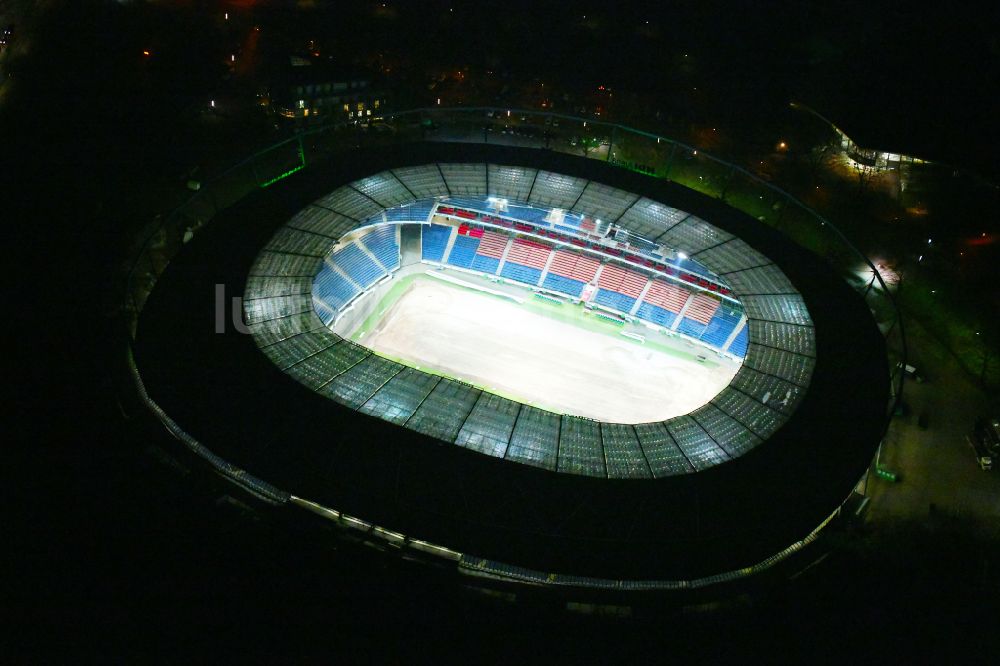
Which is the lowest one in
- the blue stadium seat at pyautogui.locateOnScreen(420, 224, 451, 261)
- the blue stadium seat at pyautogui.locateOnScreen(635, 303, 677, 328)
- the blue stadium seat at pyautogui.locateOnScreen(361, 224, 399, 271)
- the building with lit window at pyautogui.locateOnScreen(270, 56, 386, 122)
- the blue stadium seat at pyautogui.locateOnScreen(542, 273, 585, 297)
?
the blue stadium seat at pyautogui.locateOnScreen(361, 224, 399, 271)

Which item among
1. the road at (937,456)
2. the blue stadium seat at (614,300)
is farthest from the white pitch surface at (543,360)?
the road at (937,456)

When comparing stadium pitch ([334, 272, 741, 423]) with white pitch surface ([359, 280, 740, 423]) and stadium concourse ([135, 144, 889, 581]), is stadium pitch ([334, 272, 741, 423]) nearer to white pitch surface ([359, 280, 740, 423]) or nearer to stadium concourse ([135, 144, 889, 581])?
white pitch surface ([359, 280, 740, 423])

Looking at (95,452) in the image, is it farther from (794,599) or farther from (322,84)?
(322,84)

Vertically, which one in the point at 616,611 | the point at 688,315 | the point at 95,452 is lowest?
the point at 95,452

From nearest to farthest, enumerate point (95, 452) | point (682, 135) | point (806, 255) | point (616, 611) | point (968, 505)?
point (616, 611) < point (95, 452) < point (968, 505) < point (806, 255) < point (682, 135)

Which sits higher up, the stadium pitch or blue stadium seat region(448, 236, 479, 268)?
blue stadium seat region(448, 236, 479, 268)

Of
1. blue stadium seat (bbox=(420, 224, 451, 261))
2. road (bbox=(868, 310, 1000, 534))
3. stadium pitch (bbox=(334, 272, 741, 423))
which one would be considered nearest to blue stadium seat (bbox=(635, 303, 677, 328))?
stadium pitch (bbox=(334, 272, 741, 423))

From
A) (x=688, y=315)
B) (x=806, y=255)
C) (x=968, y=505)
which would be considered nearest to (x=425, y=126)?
(x=688, y=315)

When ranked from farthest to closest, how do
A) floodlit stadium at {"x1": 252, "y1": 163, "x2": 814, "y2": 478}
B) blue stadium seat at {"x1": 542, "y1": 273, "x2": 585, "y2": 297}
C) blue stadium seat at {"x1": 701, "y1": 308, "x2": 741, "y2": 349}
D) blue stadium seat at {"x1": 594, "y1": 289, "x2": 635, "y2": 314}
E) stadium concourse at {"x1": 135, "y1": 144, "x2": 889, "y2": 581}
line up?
blue stadium seat at {"x1": 542, "y1": 273, "x2": 585, "y2": 297}
blue stadium seat at {"x1": 594, "y1": 289, "x2": 635, "y2": 314}
blue stadium seat at {"x1": 701, "y1": 308, "x2": 741, "y2": 349}
floodlit stadium at {"x1": 252, "y1": 163, "x2": 814, "y2": 478}
stadium concourse at {"x1": 135, "y1": 144, "x2": 889, "y2": 581}
